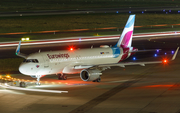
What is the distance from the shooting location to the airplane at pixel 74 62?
35625 millimetres

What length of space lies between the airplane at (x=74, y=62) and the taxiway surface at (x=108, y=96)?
1285 millimetres

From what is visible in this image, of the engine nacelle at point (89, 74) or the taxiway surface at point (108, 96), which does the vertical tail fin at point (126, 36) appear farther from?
the engine nacelle at point (89, 74)

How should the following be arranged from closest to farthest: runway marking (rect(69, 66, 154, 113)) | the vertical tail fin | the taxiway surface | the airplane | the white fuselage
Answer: runway marking (rect(69, 66, 154, 113))
the taxiway surface
the white fuselage
the airplane
the vertical tail fin

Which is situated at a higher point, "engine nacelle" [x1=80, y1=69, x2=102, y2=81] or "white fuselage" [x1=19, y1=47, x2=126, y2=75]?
"white fuselage" [x1=19, y1=47, x2=126, y2=75]

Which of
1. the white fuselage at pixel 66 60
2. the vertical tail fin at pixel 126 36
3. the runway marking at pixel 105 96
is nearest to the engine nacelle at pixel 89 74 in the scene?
the white fuselage at pixel 66 60

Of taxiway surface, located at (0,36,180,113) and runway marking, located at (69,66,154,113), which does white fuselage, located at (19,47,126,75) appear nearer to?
taxiway surface, located at (0,36,180,113)

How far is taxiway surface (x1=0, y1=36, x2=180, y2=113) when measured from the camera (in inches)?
991

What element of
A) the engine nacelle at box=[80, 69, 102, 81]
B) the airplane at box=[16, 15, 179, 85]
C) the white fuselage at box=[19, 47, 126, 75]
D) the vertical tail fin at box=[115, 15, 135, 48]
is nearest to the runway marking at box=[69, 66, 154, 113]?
the airplane at box=[16, 15, 179, 85]

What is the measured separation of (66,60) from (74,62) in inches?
48.7

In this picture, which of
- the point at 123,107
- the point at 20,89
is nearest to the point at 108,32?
the point at 20,89

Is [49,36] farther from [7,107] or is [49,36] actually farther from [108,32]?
[7,107]

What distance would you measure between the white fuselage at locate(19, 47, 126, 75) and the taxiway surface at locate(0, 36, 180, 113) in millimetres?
1770

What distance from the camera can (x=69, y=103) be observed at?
88.7 feet

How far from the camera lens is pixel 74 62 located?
38875mm
